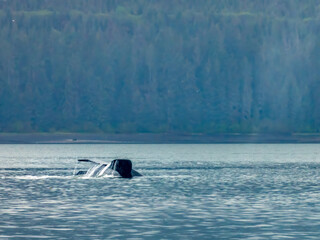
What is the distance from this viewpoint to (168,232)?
180 ft

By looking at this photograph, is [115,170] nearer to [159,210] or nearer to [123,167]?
[123,167]

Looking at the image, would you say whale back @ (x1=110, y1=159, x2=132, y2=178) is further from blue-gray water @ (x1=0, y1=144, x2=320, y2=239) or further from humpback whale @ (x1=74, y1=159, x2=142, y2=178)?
blue-gray water @ (x1=0, y1=144, x2=320, y2=239)

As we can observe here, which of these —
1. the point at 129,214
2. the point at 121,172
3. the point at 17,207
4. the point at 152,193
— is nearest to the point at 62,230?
the point at 129,214

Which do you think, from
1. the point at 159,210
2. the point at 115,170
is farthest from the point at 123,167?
the point at 159,210

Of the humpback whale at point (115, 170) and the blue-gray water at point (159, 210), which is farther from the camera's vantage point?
the humpback whale at point (115, 170)

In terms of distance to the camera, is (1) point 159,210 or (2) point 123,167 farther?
(2) point 123,167

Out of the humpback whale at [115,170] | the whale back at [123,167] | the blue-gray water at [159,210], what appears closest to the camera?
the blue-gray water at [159,210]

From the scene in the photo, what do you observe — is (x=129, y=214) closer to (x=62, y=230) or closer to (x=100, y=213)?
(x=100, y=213)

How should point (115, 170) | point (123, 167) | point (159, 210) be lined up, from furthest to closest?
point (115, 170) < point (123, 167) < point (159, 210)

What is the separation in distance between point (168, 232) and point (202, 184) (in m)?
53.1

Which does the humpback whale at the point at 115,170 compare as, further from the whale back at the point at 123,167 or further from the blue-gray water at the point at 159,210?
the blue-gray water at the point at 159,210

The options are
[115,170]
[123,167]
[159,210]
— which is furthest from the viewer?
[115,170]

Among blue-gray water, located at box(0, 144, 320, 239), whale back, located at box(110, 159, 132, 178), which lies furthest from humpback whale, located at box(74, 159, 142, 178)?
blue-gray water, located at box(0, 144, 320, 239)

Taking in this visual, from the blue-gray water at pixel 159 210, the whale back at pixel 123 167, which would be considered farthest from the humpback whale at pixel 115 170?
the blue-gray water at pixel 159 210
